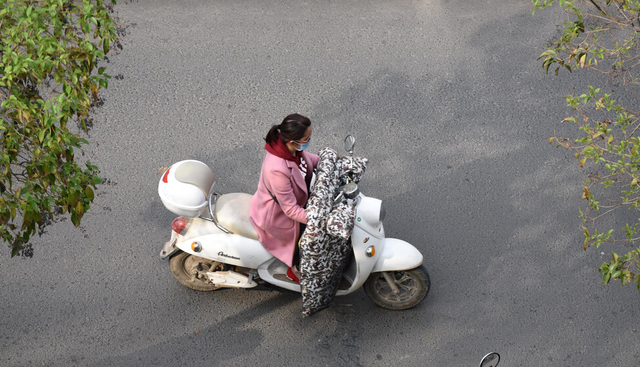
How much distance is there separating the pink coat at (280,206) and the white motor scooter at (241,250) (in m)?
0.12

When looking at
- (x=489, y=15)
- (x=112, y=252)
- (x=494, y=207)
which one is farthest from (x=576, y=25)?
(x=112, y=252)

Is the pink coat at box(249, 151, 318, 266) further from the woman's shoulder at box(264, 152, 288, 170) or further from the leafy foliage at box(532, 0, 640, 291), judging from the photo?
the leafy foliage at box(532, 0, 640, 291)

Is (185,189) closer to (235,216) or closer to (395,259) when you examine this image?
(235,216)

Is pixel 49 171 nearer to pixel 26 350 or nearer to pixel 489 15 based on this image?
pixel 26 350

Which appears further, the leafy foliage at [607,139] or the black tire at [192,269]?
the black tire at [192,269]

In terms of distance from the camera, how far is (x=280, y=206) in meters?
4.23

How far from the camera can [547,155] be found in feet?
20.5

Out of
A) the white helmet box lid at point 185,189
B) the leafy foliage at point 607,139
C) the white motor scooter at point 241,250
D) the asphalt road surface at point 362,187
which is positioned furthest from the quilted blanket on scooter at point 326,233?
the leafy foliage at point 607,139

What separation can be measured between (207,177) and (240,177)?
1.52 m

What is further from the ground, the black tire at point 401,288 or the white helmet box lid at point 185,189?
the white helmet box lid at point 185,189

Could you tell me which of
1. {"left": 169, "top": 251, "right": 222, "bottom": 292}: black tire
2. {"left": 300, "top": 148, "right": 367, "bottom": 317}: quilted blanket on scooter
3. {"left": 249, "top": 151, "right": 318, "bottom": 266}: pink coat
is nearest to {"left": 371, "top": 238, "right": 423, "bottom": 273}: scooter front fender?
{"left": 300, "top": 148, "right": 367, "bottom": 317}: quilted blanket on scooter

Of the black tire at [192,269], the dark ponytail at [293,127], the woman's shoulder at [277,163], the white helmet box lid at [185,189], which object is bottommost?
the black tire at [192,269]

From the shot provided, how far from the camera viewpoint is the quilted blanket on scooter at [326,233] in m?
4.02

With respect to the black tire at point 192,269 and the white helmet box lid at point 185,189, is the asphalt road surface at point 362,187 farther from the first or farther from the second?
the white helmet box lid at point 185,189
